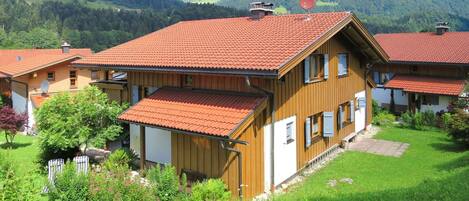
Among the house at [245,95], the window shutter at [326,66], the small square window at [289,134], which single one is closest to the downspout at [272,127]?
the house at [245,95]

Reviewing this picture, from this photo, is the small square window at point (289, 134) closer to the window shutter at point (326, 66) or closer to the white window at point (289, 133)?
the white window at point (289, 133)

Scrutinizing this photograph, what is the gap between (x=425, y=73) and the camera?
32344 mm

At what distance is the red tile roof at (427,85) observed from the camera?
2847 cm

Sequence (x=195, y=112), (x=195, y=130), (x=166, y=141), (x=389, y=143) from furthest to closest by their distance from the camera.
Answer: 1. (x=389, y=143)
2. (x=166, y=141)
3. (x=195, y=112)
4. (x=195, y=130)

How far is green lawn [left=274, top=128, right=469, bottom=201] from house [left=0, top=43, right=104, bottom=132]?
69.4ft

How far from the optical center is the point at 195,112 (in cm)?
1432

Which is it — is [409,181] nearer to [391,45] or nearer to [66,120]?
[66,120]

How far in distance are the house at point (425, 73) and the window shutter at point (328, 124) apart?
552 inches

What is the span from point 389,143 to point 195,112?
1144 cm

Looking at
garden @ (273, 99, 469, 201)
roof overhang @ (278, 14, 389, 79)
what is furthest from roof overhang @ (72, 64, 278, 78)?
garden @ (273, 99, 469, 201)

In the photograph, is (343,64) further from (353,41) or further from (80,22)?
(80,22)

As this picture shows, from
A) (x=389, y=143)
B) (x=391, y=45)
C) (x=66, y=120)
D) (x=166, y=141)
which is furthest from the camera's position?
(x=391, y=45)

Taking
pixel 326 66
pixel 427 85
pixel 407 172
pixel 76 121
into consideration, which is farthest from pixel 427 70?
pixel 76 121

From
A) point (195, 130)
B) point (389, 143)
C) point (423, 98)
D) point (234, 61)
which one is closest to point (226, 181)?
point (195, 130)
